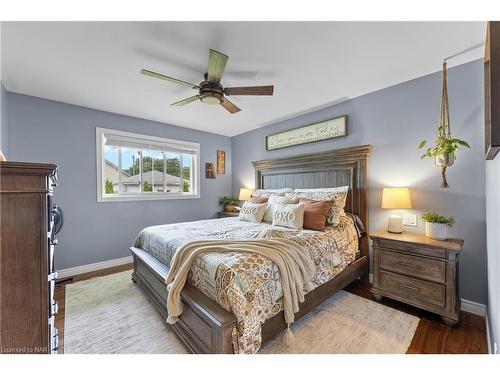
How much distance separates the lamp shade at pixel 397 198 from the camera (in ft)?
7.72

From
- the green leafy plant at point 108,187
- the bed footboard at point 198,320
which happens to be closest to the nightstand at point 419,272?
the bed footboard at point 198,320

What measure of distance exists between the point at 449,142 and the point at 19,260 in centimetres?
316

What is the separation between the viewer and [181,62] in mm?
2107

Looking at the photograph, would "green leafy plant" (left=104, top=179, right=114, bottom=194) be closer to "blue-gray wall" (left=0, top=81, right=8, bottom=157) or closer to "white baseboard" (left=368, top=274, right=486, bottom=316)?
"blue-gray wall" (left=0, top=81, right=8, bottom=157)

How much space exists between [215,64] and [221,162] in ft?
10.5

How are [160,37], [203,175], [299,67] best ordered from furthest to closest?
[203,175] → [299,67] → [160,37]

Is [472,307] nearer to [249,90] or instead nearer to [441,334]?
[441,334]

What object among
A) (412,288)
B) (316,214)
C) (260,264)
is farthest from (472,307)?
(260,264)

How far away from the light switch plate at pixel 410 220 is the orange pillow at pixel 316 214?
2.88ft

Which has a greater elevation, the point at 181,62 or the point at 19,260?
the point at 181,62

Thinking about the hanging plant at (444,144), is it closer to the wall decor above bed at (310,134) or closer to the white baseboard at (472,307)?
the wall decor above bed at (310,134)

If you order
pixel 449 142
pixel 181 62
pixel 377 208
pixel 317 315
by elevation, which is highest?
pixel 181 62
